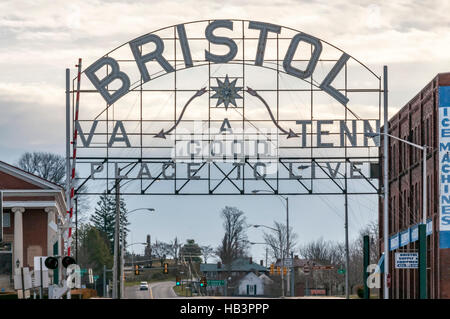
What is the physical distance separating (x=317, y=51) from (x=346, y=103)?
3.40 metres

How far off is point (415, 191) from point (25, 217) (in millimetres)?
33598

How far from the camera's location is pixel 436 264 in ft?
180

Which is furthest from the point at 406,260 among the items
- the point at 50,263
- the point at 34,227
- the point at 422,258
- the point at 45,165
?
the point at 45,165

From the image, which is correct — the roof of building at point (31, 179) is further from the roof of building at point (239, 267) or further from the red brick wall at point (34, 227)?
the roof of building at point (239, 267)

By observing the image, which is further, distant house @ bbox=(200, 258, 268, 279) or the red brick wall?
distant house @ bbox=(200, 258, 268, 279)

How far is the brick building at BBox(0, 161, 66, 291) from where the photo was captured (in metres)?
79.1

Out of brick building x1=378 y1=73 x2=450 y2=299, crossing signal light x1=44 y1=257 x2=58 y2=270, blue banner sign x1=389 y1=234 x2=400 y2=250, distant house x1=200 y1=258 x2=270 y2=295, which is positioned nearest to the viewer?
crossing signal light x1=44 y1=257 x2=58 y2=270

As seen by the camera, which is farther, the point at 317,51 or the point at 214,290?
the point at 214,290

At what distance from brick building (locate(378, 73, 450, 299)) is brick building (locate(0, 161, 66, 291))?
86.2 feet

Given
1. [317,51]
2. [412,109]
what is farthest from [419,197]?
[317,51]

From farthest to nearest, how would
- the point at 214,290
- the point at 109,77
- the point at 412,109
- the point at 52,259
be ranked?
the point at 214,290 → the point at 412,109 → the point at 109,77 → the point at 52,259

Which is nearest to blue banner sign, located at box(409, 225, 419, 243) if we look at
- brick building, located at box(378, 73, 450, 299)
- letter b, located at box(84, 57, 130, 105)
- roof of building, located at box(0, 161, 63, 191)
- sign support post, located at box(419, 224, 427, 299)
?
brick building, located at box(378, 73, 450, 299)

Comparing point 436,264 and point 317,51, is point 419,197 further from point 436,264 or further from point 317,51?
point 317,51

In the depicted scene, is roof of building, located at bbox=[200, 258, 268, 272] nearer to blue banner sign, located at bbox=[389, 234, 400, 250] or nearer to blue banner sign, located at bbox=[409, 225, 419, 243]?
blue banner sign, located at bbox=[389, 234, 400, 250]
